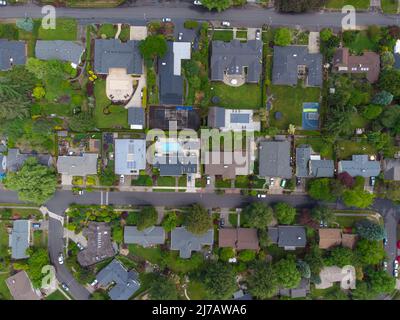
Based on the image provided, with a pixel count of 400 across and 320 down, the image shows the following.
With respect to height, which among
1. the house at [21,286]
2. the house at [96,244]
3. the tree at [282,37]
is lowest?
the house at [21,286]

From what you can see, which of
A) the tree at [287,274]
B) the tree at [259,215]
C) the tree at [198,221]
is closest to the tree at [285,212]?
the tree at [259,215]

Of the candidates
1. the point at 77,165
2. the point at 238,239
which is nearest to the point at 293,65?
the point at 238,239

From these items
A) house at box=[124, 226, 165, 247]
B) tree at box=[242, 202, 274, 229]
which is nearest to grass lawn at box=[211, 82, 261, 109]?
tree at box=[242, 202, 274, 229]

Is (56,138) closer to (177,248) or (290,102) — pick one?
(177,248)

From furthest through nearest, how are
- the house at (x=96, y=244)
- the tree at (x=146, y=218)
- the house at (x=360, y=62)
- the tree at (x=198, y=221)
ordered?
the house at (x=96, y=244) → the house at (x=360, y=62) → the tree at (x=146, y=218) → the tree at (x=198, y=221)

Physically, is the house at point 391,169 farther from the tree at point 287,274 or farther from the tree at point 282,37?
the tree at point 282,37

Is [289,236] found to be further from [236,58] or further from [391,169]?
[236,58]
